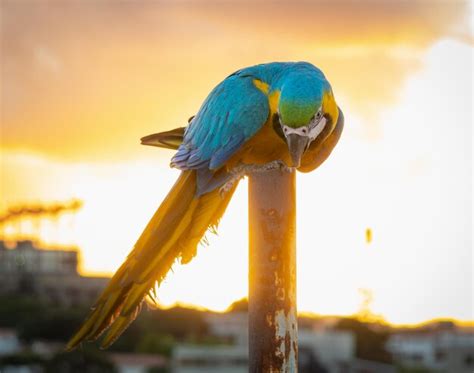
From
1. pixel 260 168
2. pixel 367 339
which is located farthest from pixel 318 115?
pixel 367 339

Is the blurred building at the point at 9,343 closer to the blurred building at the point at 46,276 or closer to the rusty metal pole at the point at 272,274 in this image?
the blurred building at the point at 46,276

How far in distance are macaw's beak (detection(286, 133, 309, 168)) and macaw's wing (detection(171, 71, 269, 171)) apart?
34 centimetres

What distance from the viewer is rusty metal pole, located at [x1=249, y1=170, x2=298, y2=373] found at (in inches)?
134

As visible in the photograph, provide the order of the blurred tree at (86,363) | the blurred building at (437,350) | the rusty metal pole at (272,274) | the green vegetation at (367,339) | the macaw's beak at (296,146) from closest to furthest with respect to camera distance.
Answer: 1. the rusty metal pole at (272,274)
2. the macaw's beak at (296,146)
3. the blurred tree at (86,363)
4. the green vegetation at (367,339)
5. the blurred building at (437,350)

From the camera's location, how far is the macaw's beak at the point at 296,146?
12.2 ft

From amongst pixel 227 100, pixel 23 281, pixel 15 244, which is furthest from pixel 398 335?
pixel 227 100

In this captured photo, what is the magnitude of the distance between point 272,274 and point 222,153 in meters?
0.83

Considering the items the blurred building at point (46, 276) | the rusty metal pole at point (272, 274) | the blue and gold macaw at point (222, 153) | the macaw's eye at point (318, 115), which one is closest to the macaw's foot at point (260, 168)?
the blue and gold macaw at point (222, 153)

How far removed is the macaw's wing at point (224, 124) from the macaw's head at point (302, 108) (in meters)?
0.23

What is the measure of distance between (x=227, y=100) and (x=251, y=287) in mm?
1066

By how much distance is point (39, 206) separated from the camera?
95125 millimetres

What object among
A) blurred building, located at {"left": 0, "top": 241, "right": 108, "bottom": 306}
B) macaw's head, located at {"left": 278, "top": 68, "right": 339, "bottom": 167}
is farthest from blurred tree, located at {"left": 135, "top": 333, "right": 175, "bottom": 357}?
macaw's head, located at {"left": 278, "top": 68, "right": 339, "bottom": 167}

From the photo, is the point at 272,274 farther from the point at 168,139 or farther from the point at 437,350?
the point at 437,350

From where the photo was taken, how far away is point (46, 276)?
9406cm
